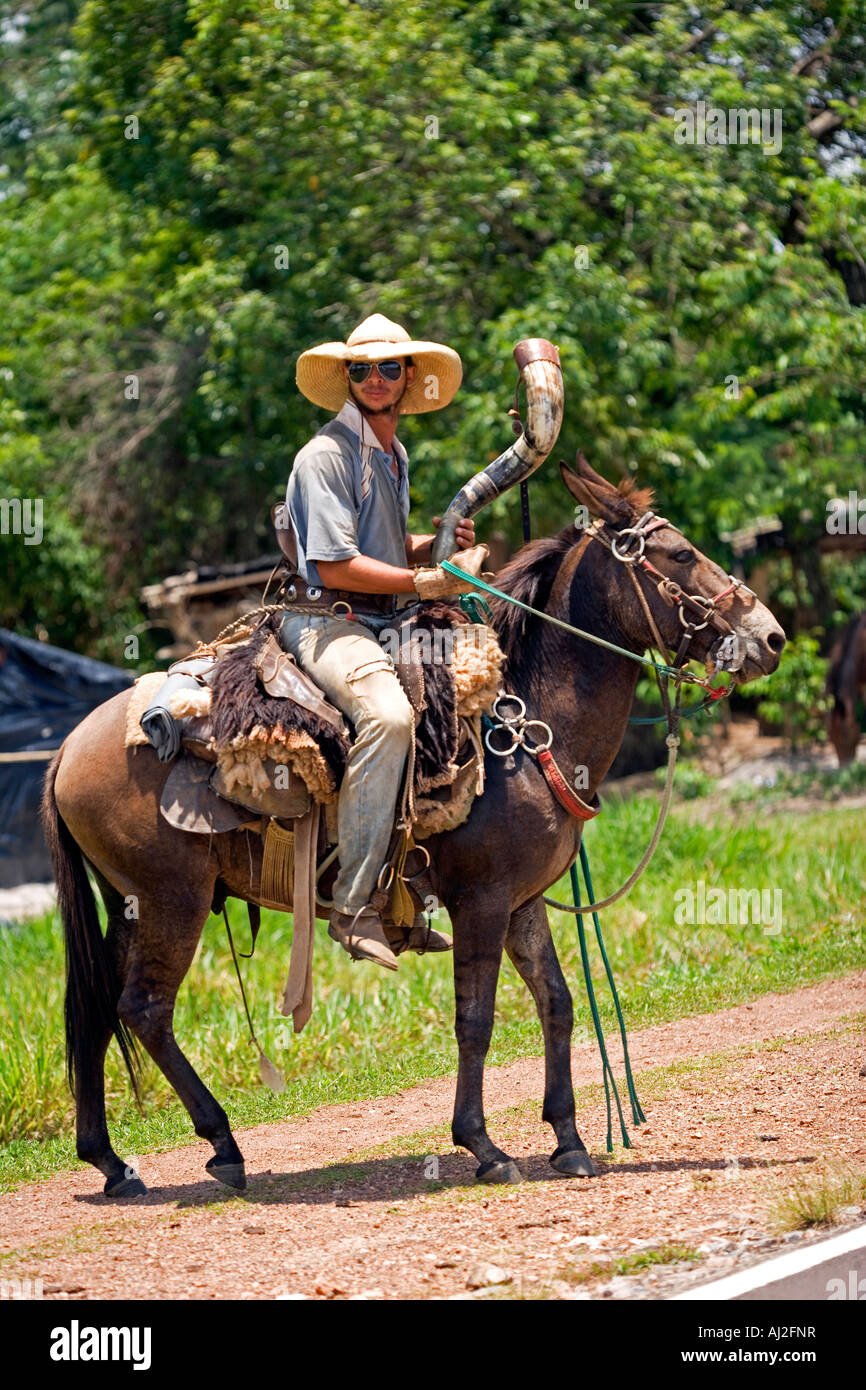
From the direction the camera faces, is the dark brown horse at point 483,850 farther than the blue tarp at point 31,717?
No

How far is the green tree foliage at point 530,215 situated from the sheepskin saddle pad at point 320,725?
27.2 ft

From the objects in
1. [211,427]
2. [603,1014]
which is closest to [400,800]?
[603,1014]

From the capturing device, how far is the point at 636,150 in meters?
14.9

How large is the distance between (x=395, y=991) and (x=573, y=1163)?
3626mm

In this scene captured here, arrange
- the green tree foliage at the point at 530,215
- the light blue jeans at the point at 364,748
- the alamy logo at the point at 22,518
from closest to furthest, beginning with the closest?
the light blue jeans at the point at 364,748 < the green tree foliage at the point at 530,215 < the alamy logo at the point at 22,518

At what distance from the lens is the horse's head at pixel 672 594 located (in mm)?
5781

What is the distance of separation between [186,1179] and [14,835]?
818 cm

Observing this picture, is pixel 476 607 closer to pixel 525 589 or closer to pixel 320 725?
pixel 525 589

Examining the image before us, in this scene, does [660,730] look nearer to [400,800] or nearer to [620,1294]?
[400,800]

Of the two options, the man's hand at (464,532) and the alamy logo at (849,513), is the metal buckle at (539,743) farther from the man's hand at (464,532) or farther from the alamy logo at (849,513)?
the alamy logo at (849,513)

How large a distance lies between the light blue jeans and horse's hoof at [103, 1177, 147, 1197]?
A: 1461 millimetres

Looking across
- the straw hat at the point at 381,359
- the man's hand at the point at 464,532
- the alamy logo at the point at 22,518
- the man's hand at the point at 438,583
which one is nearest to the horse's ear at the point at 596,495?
the man's hand at the point at 464,532

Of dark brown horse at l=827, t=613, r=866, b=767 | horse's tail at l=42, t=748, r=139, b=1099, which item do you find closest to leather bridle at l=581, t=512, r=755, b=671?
horse's tail at l=42, t=748, r=139, b=1099

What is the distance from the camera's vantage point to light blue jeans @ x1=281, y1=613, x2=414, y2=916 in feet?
18.5
